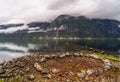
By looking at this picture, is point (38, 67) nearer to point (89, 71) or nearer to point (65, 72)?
point (65, 72)

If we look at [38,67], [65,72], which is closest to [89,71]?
[65,72]

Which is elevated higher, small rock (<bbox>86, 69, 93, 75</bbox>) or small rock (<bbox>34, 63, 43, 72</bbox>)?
small rock (<bbox>34, 63, 43, 72</bbox>)

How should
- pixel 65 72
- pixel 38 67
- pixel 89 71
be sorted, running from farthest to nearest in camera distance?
1. pixel 38 67
2. pixel 89 71
3. pixel 65 72

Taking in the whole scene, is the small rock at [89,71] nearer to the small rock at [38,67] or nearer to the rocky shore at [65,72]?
the rocky shore at [65,72]

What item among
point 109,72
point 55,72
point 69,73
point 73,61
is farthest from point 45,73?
point 109,72

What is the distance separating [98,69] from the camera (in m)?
27.0

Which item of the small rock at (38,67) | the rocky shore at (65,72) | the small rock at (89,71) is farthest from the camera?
the small rock at (38,67)

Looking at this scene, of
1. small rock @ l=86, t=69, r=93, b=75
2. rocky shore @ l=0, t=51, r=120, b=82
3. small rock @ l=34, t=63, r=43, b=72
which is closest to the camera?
rocky shore @ l=0, t=51, r=120, b=82

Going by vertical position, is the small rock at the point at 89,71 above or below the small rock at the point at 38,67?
below

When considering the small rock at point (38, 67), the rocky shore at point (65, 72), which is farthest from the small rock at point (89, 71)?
the small rock at point (38, 67)

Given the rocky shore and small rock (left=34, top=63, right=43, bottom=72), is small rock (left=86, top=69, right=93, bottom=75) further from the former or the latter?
small rock (left=34, top=63, right=43, bottom=72)

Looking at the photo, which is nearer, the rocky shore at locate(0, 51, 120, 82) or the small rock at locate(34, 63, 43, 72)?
the rocky shore at locate(0, 51, 120, 82)

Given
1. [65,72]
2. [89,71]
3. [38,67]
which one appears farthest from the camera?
[38,67]

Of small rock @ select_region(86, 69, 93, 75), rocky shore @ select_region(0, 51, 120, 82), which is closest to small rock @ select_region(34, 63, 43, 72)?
rocky shore @ select_region(0, 51, 120, 82)
